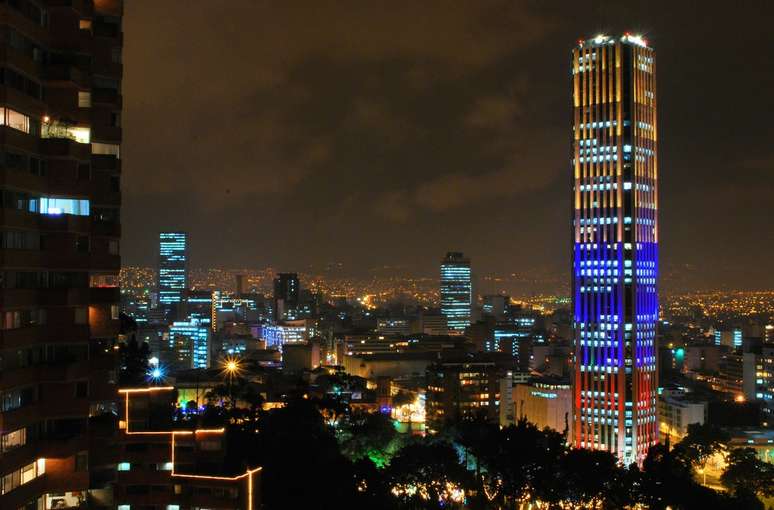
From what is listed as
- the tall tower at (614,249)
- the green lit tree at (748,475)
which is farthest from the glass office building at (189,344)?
the green lit tree at (748,475)

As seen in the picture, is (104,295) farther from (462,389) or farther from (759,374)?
(759,374)

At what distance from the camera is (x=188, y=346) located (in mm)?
77250

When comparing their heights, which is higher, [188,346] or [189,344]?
[189,344]

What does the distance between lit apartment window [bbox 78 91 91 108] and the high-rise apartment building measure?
0.8 inches

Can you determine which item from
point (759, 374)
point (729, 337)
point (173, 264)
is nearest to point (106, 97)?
point (759, 374)

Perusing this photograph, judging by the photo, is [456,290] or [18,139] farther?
[456,290]

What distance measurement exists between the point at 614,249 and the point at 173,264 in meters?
88.6

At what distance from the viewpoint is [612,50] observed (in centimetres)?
4044

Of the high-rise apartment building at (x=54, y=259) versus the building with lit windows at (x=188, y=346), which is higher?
the high-rise apartment building at (x=54, y=259)

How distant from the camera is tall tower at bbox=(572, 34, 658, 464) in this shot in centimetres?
3922

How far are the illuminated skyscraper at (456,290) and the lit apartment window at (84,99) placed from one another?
96711 mm

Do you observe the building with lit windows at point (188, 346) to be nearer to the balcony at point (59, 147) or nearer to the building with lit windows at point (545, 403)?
the building with lit windows at point (545, 403)

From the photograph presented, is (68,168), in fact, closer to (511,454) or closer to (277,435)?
(277,435)

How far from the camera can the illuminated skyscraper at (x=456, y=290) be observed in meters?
114
